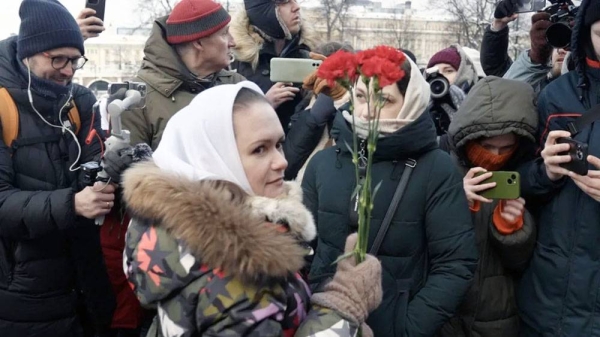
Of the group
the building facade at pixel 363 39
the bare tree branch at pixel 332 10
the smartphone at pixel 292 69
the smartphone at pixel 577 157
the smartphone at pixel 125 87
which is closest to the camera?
the smartphone at pixel 577 157

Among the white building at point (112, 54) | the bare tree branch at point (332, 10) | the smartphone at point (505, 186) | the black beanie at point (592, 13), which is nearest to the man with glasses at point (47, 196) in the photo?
the smartphone at point (505, 186)

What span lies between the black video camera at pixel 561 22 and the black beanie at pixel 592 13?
0.44 meters

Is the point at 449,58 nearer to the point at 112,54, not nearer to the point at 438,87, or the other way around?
the point at 438,87

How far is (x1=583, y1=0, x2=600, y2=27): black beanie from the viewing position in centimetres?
246

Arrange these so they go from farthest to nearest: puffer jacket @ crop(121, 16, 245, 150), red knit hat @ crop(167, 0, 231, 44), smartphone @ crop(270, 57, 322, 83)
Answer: smartphone @ crop(270, 57, 322, 83) < red knit hat @ crop(167, 0, 231, 44) < puffer jacket @ crop(121, 16, 245, 150)

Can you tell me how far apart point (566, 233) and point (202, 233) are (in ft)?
5.05

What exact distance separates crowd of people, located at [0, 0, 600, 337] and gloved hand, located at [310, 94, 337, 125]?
1.65 feet

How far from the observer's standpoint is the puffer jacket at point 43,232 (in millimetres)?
2746

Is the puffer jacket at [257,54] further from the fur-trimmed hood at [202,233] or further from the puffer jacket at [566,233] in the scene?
the fur-trimmed hood at [202,233]

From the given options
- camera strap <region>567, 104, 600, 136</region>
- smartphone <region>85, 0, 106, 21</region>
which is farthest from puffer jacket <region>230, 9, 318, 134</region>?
camera strap <region>567, 104, 600, 136</region>

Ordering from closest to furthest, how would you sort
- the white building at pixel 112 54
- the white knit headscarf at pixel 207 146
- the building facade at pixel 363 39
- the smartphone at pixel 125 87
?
1. the white knit headscarf at pixel 207 146
2. the smartphone at pixel 125 87
3. the building facade at pixel 363 39
4. the white building at pixel 112 54

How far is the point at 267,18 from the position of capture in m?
4.41

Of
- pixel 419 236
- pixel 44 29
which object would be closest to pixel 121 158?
pixel 44 29

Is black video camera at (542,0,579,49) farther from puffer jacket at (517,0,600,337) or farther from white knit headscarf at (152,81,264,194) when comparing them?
white knit headscarf at (152,81,264,194)
